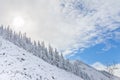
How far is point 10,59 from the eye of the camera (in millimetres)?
45719

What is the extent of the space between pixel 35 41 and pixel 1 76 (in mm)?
83418

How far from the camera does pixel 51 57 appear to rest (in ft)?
321

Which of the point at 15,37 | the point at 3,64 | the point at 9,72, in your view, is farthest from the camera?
the point at 15,37

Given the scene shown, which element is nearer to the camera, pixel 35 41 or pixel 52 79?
pixel 52 79

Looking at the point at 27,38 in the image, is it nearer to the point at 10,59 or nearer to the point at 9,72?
the point at 10,59

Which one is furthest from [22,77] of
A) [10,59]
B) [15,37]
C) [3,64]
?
[15,37]

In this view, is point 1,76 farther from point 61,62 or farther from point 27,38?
point 27,38

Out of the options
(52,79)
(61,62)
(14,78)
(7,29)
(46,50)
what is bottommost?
(14,78)

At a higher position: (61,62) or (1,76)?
(61,62)

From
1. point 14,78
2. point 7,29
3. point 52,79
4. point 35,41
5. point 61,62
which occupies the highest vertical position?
point 7,29

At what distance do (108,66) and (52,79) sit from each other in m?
13.1

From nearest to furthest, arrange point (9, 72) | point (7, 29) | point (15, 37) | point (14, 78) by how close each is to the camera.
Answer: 1. point (14, 78)
2. point (9, 72)
3. point (15, 37)
4. point (7, 29)

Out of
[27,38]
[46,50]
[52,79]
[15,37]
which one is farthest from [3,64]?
[27,38]

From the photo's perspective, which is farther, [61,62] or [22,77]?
[61,62]
